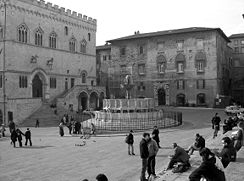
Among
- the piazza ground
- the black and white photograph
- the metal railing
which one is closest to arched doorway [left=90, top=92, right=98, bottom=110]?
the black and white photograph

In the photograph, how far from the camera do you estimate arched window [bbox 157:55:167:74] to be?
4553 cm

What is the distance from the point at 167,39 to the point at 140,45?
16.0ft

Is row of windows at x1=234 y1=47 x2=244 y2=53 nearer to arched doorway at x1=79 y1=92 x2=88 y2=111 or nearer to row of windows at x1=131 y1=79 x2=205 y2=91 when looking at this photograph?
row of windows at x1=131 y1=79 x2=205 y2=91

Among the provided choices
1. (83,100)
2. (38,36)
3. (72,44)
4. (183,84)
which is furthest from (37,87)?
(183,84)

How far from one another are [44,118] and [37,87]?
6.31 metres

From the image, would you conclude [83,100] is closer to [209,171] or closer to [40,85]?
[40,85]

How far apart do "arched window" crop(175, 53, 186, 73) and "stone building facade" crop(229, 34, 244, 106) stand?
15.2 meters

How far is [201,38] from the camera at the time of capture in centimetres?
4259

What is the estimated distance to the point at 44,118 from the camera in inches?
1271

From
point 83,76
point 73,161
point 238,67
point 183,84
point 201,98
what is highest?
point 238,67

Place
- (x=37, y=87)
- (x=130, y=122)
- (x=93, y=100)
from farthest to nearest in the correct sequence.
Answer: (x=93, y=100) → (x=37, y=87) → (x=130, y=122)

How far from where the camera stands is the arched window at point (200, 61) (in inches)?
1672

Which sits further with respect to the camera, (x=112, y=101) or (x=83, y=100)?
(x=83, y=100)

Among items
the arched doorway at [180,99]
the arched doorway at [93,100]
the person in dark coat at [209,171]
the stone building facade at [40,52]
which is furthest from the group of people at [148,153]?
the arched doorway at [180,99]
